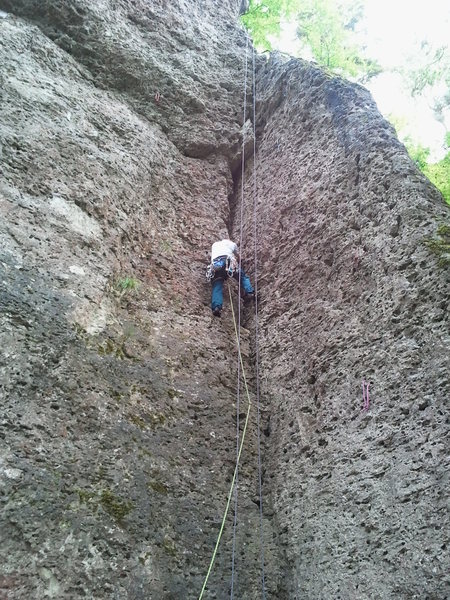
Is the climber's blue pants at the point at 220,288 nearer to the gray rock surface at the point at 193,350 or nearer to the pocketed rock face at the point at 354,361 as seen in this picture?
the gray rock surface at the point at 193,350

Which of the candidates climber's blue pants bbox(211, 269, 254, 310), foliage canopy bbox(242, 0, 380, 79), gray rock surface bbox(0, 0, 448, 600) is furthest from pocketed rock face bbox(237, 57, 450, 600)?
foliage canopy bbox(242, 0, 380, 79)

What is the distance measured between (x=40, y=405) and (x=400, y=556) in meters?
2.96

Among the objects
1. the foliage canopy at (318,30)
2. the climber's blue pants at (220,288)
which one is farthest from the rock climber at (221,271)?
the foliage canopy at (318,30)

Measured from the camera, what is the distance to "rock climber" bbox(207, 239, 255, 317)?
636 cm

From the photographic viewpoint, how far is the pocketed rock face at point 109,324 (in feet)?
12.4

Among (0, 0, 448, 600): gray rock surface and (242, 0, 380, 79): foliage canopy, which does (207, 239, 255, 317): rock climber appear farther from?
(242, 0, 380, 79): foliage canopy

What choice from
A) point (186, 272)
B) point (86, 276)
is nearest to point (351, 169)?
point (186, 272)

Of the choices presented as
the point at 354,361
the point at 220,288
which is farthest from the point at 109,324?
the point at 354,361

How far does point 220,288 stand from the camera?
6.48 meters

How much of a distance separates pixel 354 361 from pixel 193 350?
180 cm

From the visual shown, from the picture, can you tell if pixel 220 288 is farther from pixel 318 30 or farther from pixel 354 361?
pixel 318 30

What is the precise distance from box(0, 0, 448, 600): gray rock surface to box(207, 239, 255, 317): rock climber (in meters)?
0.16

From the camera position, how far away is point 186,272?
6574 millimetres

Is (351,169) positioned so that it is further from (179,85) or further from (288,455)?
(179,85)
